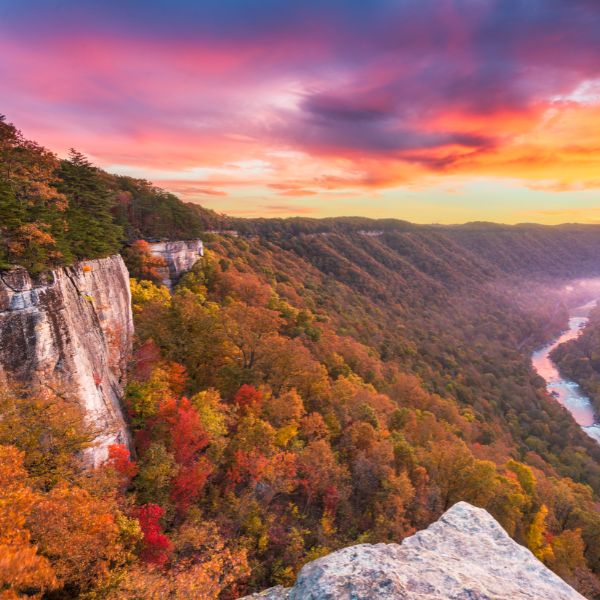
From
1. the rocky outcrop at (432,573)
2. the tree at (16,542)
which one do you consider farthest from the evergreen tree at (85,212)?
the rocky outcrop at (432,573)

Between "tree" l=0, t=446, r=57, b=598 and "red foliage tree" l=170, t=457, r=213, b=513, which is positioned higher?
"tree" l=0, t=446, r=57, b=598

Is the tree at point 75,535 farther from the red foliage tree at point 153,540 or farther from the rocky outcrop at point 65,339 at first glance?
the rocky outcrop at point 65,339

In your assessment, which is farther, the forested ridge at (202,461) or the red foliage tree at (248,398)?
the red foliage tree at (248,398)

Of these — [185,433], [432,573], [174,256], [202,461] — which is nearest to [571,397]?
[174,256]

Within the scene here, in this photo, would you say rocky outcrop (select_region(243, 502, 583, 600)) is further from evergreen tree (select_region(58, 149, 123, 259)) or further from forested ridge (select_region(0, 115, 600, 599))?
evergreen tree (select_region(58, 149, 123, 259))

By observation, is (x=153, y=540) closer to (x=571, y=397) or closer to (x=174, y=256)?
(x=174, y=256)

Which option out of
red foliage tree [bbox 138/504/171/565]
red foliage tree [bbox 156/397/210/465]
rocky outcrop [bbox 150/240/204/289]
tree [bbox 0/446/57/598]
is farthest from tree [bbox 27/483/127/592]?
rocky outcrop [bbox 150/240/204/289]
